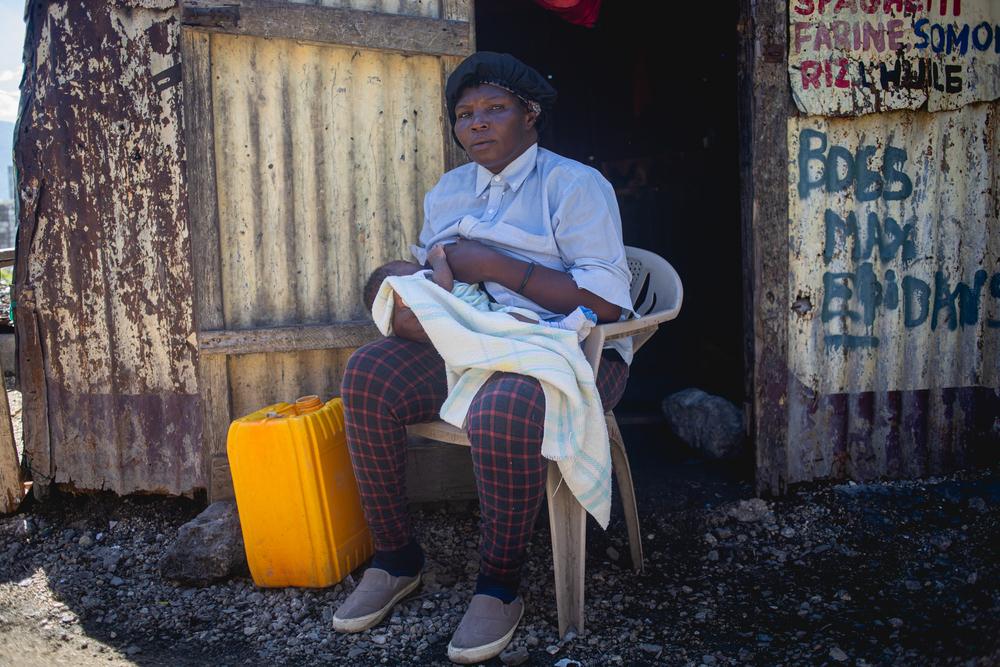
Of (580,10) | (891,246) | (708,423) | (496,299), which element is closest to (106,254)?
(496,299)

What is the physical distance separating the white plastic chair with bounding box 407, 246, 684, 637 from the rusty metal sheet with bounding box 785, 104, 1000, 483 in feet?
2.54

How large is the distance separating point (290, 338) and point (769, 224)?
6.33ft

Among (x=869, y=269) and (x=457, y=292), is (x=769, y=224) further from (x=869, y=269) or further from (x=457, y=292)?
(x=457, y=292)

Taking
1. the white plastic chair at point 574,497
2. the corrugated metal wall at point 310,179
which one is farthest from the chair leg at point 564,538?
the corrugated metal wall at point 310,179

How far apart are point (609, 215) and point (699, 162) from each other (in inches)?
114

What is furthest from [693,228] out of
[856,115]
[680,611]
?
[680,611]

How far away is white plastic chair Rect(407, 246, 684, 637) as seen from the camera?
225cm

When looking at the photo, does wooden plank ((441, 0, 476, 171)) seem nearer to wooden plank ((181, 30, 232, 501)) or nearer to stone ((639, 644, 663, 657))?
wooden plank ((181, 30, 232, 501))

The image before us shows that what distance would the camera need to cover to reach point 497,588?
2234 millimetres

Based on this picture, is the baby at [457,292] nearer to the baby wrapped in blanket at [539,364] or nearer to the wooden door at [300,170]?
the baby wrapped in blanket at [539,364]

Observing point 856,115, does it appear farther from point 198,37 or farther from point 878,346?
point 198,37

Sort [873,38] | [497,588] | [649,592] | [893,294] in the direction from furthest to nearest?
[893,294] < [873,38] < [649,592] < [497,588]

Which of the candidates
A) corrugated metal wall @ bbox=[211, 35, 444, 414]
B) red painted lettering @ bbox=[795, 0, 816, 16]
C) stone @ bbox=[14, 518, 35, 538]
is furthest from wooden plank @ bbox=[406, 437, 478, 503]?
red painted lettering @ bbox=[795, 0, 816, 16]

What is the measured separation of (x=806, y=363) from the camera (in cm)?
321
